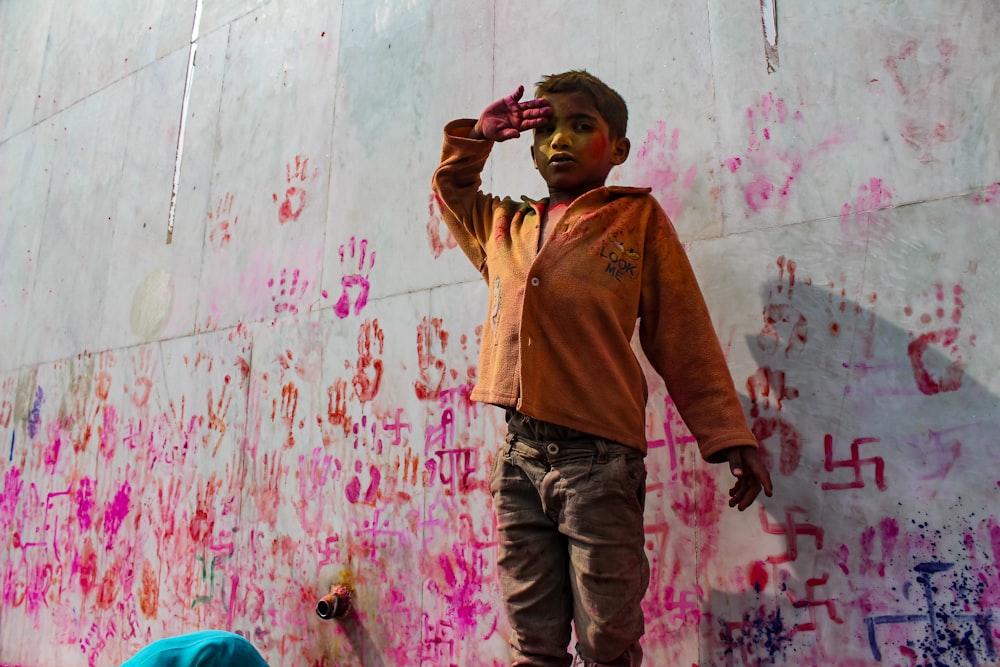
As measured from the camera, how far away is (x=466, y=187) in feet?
6.81

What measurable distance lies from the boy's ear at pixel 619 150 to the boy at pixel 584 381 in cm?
1

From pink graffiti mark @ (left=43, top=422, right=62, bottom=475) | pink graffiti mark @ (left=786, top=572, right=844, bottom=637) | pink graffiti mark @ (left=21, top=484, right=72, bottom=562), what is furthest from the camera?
pink graffiti mark @ (left=43, top=422, right=62, bottom=475)

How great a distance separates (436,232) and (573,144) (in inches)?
39.5

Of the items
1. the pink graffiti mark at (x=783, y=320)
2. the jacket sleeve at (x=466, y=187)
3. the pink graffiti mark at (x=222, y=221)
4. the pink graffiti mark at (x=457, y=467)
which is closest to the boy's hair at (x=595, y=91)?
the jacket sleeve at (x=466, y=187)

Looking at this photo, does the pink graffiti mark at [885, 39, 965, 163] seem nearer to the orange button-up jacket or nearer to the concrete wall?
the concrete wall

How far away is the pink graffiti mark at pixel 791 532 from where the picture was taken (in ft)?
6.00

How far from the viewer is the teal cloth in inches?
56.7

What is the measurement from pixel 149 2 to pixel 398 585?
359 centimetres

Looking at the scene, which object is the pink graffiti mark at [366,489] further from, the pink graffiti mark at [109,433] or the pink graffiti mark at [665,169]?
the pink graffiti mark at [109,433]

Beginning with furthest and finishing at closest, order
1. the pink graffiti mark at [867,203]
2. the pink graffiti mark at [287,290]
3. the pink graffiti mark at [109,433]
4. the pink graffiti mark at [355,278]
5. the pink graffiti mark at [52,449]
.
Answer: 1. the pink graffiti mark at [52,449]
2. the pink graffiti mark at [109,433]
3. the pink graffiti mark at [287,290]
4. the pink graffiti mark at [355,278]
5. the pink graffiti mark at [867,203]

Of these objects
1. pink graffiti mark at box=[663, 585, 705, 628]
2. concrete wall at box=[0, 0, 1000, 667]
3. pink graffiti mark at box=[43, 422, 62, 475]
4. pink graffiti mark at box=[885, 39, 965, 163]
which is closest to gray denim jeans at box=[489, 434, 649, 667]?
pink graffiti mark at box=[663, 585, 705, 628]

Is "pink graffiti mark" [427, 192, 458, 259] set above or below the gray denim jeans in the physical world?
above

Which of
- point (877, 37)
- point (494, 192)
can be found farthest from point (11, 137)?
point (877, 37)

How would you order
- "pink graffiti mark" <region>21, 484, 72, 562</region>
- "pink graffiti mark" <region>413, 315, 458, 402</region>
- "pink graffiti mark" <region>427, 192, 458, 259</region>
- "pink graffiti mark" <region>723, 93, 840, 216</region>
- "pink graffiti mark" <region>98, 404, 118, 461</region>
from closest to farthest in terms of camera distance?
"pink graffiti mark" <region>723, 93, 840, 216</region> < "pink graffiti mark" <region>413, 315, 458, 402</region> < "pink graffiti mark" <region>427, 192, 458, 259</region> < "pink graffiti mark" <region>98, 404, 118, 461</region> < "pink graffiti mark" <region>21, 484, 72, 562</region>
